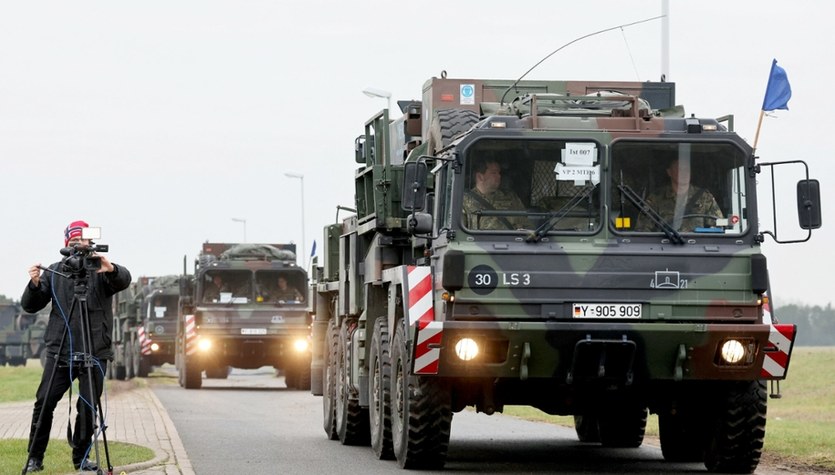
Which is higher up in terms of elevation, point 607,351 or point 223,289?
point 223,289

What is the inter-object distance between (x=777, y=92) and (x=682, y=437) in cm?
477

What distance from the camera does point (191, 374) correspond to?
38688mm

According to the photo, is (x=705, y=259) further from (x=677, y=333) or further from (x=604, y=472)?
(x=604, y=472)

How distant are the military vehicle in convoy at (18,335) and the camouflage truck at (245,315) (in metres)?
40.2

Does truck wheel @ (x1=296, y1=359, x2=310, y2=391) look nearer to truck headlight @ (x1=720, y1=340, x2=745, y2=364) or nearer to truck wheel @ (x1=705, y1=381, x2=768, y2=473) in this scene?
truck wheel @ (x1=705, y1=381, x2=768, y2=473)

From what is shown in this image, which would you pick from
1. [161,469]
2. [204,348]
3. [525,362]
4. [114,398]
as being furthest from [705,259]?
[204,348]

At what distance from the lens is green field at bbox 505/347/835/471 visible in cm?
1647

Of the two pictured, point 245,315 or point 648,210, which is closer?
point 648,210

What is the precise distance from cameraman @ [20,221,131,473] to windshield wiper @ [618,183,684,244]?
3946 mm

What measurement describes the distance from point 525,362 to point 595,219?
4.15 feet

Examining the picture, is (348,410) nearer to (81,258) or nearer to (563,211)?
(563,211)

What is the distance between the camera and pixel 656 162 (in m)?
14.2

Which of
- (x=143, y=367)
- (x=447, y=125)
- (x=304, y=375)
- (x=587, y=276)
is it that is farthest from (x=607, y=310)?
(x=143, y=367)

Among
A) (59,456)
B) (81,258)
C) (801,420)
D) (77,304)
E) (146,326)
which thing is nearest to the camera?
(81,258)
